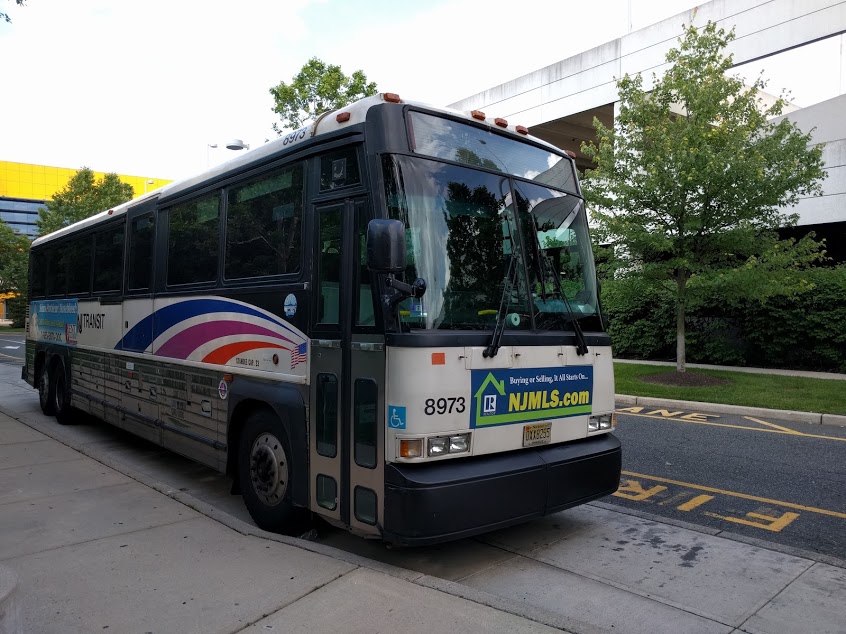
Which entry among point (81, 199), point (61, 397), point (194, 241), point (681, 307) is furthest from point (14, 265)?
point (194, 241)

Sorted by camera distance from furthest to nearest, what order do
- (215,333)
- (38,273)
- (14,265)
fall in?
(14,265) → (38,273) → (215,333)

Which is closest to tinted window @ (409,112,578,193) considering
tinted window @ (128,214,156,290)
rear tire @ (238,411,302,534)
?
rear tire @ (238,411,302,534)

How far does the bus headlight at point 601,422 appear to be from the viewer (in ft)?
17.1

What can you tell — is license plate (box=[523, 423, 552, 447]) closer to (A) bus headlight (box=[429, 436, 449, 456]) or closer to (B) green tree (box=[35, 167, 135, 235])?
(A) bus headlight (box=[429, 436, 449, 456])

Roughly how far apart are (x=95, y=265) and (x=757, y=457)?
8.89 m

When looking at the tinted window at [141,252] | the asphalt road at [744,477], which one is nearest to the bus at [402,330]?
the asphalt road at [744,477]

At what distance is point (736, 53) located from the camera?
68.3ft

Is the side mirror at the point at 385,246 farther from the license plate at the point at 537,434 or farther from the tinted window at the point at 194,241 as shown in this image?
the tinted window at the point at 194,241

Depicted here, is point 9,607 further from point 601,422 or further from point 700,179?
point 700,179

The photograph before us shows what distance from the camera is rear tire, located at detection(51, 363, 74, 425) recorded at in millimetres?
10156

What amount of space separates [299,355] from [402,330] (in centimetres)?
111

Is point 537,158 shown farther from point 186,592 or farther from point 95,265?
point 95,265

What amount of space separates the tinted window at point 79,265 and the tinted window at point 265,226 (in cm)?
460

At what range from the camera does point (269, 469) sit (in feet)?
17.1
